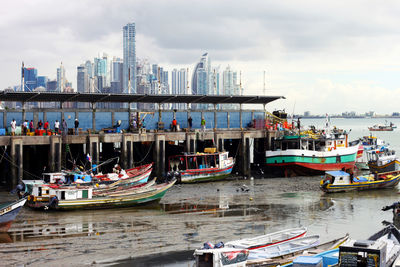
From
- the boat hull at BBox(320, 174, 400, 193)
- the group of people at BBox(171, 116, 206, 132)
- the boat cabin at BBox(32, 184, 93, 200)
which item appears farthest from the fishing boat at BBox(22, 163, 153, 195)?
the boat hull at BBox(320, 174, 400, 193)

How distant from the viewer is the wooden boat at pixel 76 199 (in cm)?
3388

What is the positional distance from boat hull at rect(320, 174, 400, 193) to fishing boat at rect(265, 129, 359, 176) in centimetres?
925

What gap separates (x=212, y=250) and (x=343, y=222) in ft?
50.8

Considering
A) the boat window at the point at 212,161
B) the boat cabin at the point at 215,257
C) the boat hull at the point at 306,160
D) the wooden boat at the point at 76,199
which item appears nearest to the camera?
the boat cabin at the point at 215,257

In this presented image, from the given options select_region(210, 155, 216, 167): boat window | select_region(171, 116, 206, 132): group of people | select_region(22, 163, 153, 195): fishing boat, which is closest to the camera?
select_region(22, 163, 153, 195): fishing boat

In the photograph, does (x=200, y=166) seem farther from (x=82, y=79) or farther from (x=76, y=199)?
(x=82, y=79)

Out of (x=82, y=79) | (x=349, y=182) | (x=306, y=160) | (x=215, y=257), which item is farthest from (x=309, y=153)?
(x=82, y=79)

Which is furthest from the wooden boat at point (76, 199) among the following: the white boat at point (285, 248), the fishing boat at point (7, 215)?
Result: the white boat at point (285, 248)

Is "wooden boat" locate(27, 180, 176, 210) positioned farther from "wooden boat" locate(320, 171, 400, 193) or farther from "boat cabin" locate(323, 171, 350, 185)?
"boat cabin" locate(323, 171, 350, 185)

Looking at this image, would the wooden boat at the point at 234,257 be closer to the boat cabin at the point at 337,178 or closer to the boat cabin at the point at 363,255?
the boat cabin at the point at 363,255

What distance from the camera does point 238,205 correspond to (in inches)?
1442

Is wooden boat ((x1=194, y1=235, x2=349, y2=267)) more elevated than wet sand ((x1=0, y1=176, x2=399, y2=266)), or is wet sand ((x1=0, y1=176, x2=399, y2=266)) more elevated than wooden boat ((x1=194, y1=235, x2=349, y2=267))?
wooden boat ((x1=194, y1=235, x2=349, y2=267))

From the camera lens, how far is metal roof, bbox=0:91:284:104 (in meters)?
43.5

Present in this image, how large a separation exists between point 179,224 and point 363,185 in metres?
18.7
